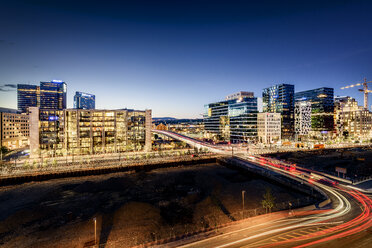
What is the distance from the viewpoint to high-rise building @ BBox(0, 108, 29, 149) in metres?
103

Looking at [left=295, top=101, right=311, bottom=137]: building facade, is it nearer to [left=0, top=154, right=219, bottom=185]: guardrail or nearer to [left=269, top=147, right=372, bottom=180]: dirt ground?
[left=269, top=147, right=372, bottom=180]: dirt ground

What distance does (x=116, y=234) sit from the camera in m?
30.0

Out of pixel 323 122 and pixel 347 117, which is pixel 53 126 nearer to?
pixel 323 122

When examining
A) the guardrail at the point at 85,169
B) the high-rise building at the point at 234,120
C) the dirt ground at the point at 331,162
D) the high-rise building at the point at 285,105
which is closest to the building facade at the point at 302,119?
the high-rise building at the point at 285,105

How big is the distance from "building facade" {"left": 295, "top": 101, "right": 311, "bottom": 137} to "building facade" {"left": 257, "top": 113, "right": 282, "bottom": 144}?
4681cm

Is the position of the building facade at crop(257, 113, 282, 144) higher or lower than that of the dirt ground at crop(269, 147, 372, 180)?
higher

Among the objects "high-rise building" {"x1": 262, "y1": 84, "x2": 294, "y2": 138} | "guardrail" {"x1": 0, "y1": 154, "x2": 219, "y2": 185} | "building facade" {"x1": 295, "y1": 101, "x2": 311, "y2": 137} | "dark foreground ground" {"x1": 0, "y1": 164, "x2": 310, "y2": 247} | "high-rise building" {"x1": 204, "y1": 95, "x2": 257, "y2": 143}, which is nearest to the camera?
"dark foreground ground" {"x1": 0, "y1": 164, "x2": 310, "y2": 247}

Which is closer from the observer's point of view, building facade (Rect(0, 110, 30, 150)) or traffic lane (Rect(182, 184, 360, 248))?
traffic lane (Rect(182, 184, 360, 248))

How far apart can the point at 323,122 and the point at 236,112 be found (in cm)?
11316

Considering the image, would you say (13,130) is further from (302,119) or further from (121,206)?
(302,119)

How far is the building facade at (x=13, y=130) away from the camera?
10315 centimetres

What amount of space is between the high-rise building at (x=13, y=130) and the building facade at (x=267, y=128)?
534 ft

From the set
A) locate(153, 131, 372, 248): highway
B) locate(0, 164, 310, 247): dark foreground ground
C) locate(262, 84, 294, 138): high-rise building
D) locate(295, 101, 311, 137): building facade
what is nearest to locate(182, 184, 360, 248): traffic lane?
locate(153, 131, 372, 248): highway

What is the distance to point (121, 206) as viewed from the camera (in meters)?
39.5
